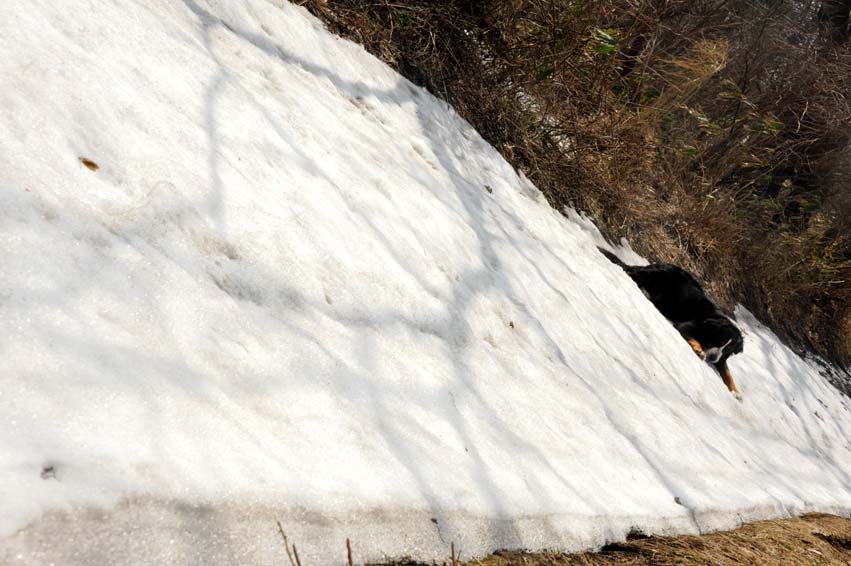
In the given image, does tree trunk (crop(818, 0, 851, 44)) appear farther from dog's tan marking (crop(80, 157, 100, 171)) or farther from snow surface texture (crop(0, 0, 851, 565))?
dog's tan marking (crop(80, 157, 100, 171))

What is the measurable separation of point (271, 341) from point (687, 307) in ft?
13.3

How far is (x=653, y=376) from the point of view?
344cm

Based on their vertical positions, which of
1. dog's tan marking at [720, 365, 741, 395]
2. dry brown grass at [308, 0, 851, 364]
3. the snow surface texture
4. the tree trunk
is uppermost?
the tree trunk

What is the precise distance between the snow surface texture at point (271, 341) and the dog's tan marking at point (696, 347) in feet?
3.95

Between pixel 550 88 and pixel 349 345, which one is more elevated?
pixel 550 88

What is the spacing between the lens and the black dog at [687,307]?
462 centimetres

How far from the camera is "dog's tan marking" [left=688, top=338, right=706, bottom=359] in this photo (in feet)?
15.0

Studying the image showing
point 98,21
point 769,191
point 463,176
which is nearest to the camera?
point 98,21

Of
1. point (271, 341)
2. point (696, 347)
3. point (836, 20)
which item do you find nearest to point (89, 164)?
point (271, 341)

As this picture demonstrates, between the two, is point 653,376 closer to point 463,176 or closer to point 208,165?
point 463,176

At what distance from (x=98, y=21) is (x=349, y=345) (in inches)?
48.8

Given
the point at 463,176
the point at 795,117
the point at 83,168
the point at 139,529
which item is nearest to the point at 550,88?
the point at 463,176

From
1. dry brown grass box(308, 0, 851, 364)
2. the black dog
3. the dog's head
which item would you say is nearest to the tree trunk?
dry brown grass box(308, 0, 851, 364)

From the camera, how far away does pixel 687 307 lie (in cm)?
482
